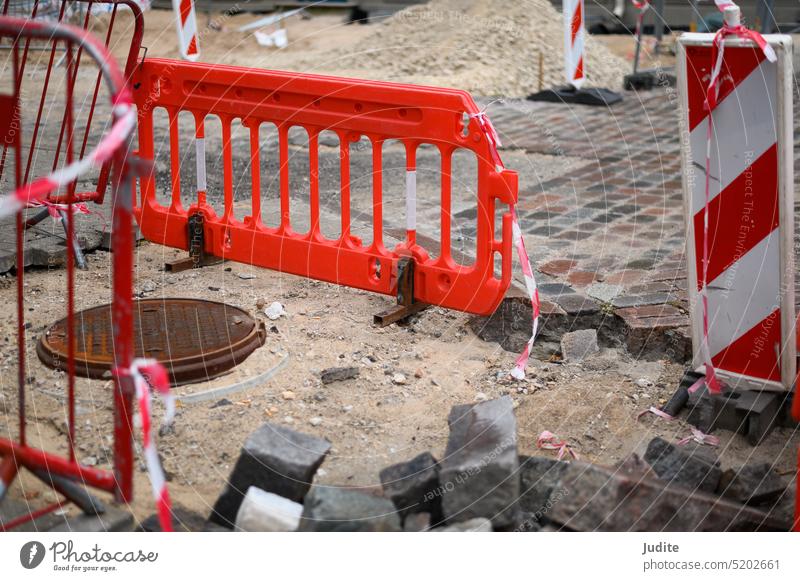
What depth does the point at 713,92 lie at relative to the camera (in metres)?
3.85

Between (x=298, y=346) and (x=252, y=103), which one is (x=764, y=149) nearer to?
(x=298, y=346)

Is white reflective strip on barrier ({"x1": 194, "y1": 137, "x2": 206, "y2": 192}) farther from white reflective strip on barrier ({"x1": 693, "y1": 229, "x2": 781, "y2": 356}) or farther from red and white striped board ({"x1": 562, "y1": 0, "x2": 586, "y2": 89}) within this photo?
red and white striped board ({"x1": 562, "y1": 0, "x2": 586, "y2": 89})

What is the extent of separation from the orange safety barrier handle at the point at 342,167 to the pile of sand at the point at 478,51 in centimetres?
690

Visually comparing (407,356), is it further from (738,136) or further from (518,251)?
(738,136)

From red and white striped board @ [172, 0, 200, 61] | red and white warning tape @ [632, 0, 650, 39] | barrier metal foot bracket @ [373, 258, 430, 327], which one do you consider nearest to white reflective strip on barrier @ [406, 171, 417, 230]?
barrier metal foot bracket @ [373, 258, 430, 327]

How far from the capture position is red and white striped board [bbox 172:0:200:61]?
909 cm

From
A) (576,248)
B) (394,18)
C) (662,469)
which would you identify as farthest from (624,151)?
(394,18)

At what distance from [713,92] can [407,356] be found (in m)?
1.80

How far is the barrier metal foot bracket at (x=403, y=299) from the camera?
509cm

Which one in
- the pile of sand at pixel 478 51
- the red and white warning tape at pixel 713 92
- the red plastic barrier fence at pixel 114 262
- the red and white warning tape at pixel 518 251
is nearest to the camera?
the red plastic barrier fence at pixel 114 262

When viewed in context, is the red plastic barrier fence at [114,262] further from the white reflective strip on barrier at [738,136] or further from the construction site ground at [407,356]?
the white reflective strip on barrier at [738,136]

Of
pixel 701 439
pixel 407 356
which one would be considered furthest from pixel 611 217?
pixel 701 439

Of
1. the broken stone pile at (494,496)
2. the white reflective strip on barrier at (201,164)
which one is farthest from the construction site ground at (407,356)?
the white reflective strip on barrier at (201,164)
